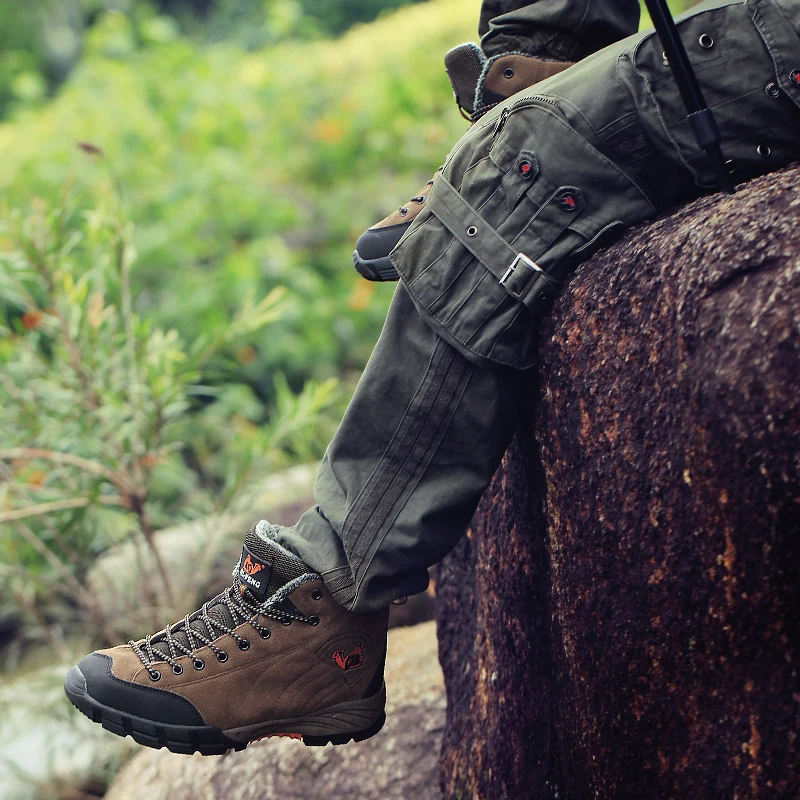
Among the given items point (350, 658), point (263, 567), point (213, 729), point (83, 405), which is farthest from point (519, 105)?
point (83, 405)

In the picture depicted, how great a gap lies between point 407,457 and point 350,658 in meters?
0.40

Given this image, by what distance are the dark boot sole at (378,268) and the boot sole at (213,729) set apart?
0.78 meters

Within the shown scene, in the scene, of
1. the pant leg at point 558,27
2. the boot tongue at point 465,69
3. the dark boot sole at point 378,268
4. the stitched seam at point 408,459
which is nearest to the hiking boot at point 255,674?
the stitched seam at point 408,459

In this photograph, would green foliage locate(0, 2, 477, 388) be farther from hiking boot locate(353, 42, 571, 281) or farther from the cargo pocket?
the cargo pocket

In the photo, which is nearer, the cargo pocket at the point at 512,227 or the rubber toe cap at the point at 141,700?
the cargo pocket at the point at 512,227

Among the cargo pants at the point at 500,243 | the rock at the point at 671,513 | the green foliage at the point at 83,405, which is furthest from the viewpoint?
the green foliage at the point at 83,405

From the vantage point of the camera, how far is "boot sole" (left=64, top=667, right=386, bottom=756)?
1.51 metres

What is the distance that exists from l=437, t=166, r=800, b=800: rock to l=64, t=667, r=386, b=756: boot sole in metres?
0.37

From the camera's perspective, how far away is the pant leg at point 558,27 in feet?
5.17

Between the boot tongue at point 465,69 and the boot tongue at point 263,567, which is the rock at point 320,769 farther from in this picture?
the boot tongue at point 465,69

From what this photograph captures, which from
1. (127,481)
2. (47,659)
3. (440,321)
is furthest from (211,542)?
(440,321)

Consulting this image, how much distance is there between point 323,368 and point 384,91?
2.66 metres

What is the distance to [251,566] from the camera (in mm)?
1521

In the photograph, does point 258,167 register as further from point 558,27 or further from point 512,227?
point 512,227
